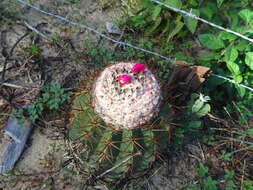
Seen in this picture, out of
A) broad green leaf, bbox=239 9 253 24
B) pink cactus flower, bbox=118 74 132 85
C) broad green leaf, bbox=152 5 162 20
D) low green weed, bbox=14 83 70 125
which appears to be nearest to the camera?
pink cactus flower, bbox=118 74 132 85

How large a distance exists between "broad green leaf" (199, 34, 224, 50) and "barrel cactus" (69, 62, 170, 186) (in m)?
0.73

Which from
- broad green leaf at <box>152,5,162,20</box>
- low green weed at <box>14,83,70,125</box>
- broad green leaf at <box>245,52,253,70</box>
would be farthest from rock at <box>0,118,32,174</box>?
broad green leaf at <box>245,52,253,70</box>

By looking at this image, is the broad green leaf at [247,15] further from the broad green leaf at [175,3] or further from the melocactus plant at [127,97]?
the melocactus plant at [127,97]

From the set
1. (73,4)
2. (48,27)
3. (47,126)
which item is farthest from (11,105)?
(73,4)

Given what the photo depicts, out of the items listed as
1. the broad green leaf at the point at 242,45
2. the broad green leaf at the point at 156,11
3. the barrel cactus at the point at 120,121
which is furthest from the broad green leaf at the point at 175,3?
the barrel cactus at the point at 120,121

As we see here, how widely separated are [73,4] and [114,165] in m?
1.93

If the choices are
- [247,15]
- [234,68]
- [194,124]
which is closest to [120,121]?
[194,124]

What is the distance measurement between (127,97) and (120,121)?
0.14 metres

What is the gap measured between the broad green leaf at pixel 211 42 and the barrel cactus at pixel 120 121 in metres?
0.73

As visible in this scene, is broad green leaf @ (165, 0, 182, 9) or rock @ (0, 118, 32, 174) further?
broad green leaf @ (165, 0, 182, 9)

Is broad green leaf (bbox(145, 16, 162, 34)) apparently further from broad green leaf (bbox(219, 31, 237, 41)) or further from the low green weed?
the low green weed

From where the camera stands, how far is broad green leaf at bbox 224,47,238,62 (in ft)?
6.29

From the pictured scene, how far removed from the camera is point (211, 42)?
199cm

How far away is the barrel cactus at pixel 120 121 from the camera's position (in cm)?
137
